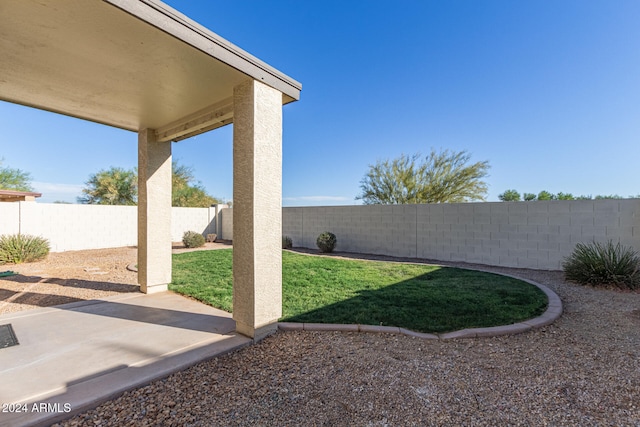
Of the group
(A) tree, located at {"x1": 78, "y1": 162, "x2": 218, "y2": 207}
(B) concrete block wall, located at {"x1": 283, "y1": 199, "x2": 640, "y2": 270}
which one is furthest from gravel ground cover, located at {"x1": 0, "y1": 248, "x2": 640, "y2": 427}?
(A) tree, located at {"x1": 78, "y1": 162, "x2": 218, "y2": 207}

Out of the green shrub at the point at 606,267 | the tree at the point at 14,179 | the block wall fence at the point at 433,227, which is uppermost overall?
the tree at the point at 14,179

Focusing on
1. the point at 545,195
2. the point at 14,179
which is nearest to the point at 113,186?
the point at 14,179

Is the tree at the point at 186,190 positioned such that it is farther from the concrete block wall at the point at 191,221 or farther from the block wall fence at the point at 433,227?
the block wall fence at the point at 433,227

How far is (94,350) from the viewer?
2768 mm

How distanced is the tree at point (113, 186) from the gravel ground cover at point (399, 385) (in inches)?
841

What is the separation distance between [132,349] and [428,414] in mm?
2791

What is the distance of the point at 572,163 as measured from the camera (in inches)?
512

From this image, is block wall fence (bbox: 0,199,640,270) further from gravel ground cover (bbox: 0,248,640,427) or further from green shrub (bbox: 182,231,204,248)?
gravel ground cover (bbox: 0,248,640,427)

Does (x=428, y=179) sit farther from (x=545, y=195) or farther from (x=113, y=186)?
(x=113, y=186)

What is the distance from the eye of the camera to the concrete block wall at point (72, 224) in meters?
9.36

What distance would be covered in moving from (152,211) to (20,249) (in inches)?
267

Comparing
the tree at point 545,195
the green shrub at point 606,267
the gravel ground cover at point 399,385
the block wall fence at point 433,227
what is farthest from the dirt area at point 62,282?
the tree at point 545,195

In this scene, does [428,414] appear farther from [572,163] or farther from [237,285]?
[572,163]

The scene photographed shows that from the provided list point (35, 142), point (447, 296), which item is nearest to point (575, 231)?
point (447, 296)
